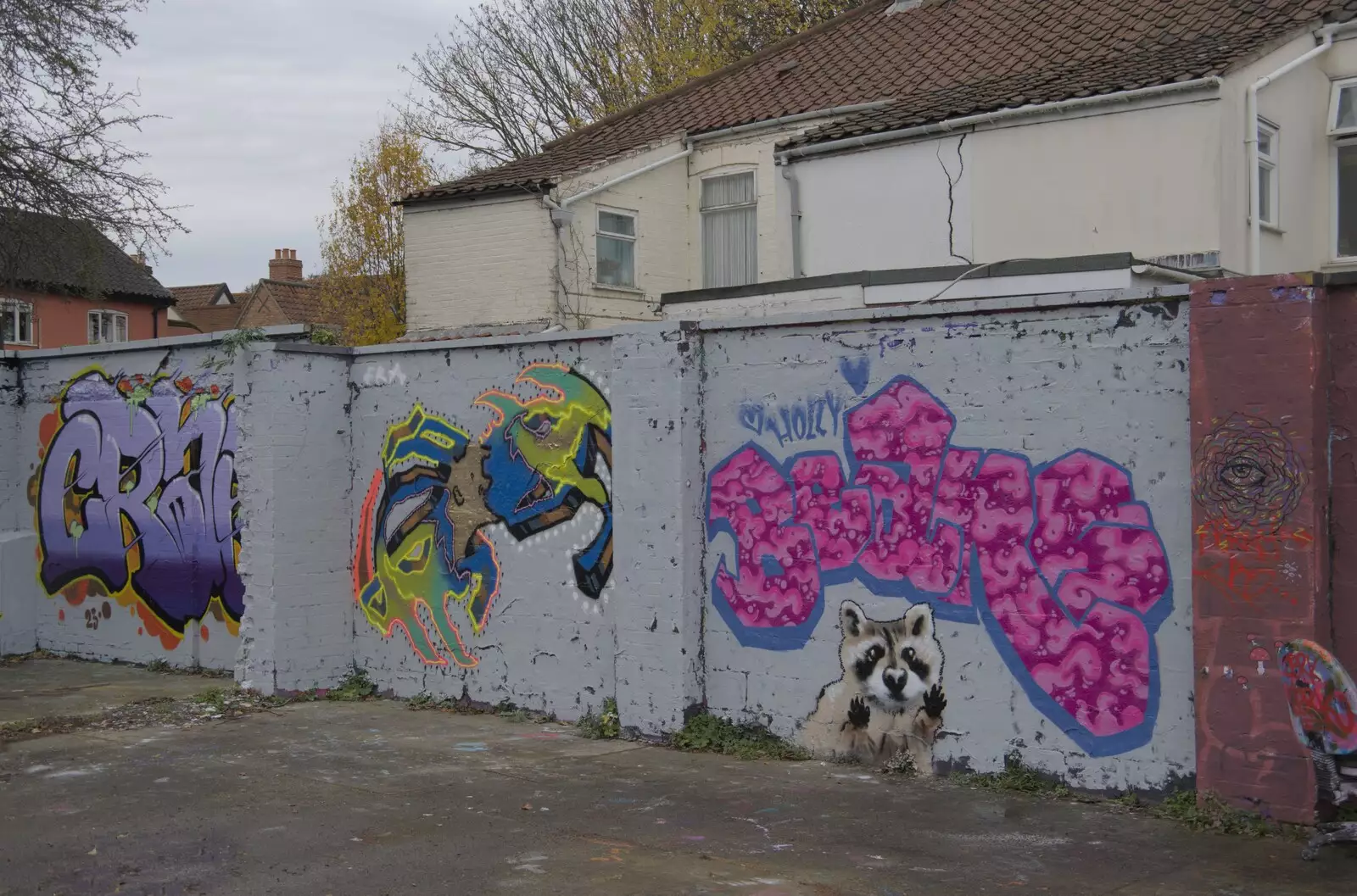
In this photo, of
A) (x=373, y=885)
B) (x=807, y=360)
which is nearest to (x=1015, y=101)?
(x=807, y=360)

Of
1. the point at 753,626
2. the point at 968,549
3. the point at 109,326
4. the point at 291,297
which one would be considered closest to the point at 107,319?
the point at 109,326

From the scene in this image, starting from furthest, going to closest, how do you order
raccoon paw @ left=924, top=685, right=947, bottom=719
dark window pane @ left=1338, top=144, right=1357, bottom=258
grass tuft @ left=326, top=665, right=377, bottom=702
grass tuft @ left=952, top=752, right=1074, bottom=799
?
dark window pane @ left=1338, top=144, right=1357, bottom=258
grass tuft @ left=326, top=665, right=377, bottom=702
raccoon paw @ left=924, top=685, right=947, bottom=719
grass tuft @ left=952, top=752, right=1074, bottom=799

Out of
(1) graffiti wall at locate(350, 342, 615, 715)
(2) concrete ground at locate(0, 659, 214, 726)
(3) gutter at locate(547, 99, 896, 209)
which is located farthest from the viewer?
(3) gutter at locate(547, 99, 896, 209)

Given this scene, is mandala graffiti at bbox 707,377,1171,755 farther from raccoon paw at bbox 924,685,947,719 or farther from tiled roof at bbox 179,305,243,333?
tiled roof at bbox 179,305,243,333

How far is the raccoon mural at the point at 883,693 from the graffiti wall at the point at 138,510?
17.6ft

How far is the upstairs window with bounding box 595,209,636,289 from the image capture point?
67.3 feet

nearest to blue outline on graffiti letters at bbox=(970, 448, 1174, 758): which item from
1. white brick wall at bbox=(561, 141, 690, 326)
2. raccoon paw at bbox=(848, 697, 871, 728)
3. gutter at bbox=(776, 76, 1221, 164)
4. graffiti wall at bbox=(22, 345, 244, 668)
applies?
raccoon paw at bbox=(848, 697, 871, 728)

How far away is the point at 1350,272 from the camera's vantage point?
242 inches

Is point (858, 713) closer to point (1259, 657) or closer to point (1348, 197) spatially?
point (1259, 657)

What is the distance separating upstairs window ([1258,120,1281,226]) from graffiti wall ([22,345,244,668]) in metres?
11.3

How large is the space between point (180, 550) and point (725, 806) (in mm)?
6521

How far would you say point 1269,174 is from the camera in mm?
15078

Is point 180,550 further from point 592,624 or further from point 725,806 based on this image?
point 725,806

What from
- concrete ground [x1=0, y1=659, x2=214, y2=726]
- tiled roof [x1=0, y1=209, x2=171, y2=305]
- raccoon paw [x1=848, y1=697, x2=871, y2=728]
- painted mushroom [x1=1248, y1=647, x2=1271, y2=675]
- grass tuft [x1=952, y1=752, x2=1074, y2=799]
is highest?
tiled roof [x1=0, y1=209, x2=171, y2=305]
